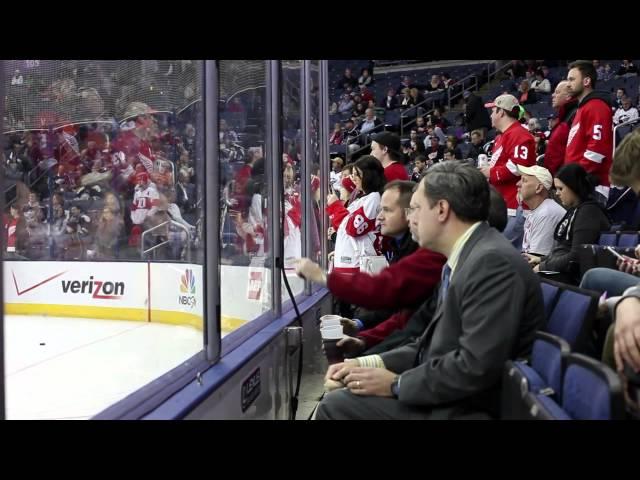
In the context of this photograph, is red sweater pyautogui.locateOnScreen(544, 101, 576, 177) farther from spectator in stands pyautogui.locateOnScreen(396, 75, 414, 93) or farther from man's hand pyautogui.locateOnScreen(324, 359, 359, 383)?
spectator in stands pyautogui.locateOnScreen(396, 75, 414, 93)

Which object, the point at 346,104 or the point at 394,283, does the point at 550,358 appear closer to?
the point at 394,283

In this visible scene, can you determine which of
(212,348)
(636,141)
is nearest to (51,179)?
(212,348)

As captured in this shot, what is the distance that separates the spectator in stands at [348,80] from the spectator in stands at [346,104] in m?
0.84

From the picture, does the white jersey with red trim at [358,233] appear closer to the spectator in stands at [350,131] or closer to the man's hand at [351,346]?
the man's hand at [351,346]

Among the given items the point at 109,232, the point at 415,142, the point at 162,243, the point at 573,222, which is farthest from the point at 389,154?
the point at 415,142

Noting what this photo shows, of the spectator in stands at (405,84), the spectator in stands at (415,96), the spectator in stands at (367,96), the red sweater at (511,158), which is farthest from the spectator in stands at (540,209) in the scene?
the spectator in stands at (405,84)

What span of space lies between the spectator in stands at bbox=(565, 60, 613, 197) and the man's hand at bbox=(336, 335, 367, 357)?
1652 millimetres

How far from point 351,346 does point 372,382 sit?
1.82ft

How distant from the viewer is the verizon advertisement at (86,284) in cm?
290

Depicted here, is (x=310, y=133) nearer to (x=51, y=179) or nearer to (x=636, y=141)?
(x=51, y=179)

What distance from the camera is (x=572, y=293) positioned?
4.82ft

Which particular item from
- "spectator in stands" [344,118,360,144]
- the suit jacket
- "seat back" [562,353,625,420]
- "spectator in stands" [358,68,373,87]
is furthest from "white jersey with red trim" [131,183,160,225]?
"spectator in stands" [358,68,373,87]

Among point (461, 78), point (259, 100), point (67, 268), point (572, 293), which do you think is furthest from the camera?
point (461, 78)

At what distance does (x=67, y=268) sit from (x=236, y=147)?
137cm
